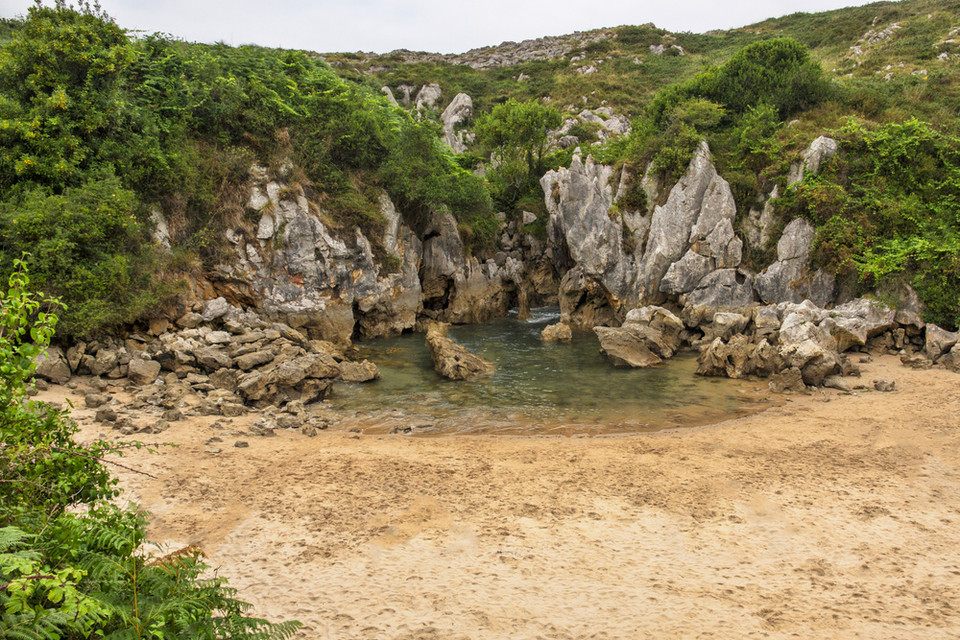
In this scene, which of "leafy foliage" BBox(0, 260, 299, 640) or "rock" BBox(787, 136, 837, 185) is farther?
"rock" BBox(787, 136, 837, 185)

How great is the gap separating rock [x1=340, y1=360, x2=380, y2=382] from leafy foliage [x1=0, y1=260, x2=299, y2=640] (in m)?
15.3

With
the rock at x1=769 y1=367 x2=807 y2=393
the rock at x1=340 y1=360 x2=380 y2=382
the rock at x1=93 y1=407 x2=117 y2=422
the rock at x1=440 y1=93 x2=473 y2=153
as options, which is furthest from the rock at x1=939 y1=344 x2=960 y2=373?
the rock at x1=440 y1=93 x2=473 y2=153

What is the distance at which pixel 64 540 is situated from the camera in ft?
10.7

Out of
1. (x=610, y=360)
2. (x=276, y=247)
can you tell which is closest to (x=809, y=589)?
(x=610, y=360)

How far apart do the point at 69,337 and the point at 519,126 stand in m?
33.1

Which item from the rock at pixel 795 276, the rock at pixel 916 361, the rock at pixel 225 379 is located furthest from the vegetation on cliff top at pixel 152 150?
the rock at pixel 916 361

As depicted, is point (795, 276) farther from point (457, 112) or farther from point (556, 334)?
point (457, 112)

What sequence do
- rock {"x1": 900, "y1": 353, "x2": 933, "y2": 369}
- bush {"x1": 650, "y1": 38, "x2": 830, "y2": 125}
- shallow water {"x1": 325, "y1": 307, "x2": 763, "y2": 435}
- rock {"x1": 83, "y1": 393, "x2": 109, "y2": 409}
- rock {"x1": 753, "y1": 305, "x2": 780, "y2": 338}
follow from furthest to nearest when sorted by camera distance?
bush {"x1": 650, "y1": 38, "x2": 830, "y2": 125}
rock {"x1": 753, "y1": 305, "x2": 780, "y2": 338}
rock {"x1": 900, "y1": 353, "x2": 933, "y2": 369}
shallow water {"x1": 325, "y1": 307, "x2": 763, "y2": 435}
rock {"x1": 83, "y1": 393, "x2": 109, "y2": 409}

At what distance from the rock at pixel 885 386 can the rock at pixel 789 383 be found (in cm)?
205

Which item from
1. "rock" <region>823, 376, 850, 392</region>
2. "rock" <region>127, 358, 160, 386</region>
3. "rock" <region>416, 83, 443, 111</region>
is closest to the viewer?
"rock" <region>127, 358, 160, 386</region>

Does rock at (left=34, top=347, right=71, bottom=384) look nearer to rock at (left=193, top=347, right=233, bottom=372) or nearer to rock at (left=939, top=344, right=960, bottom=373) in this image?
rock at (left=193, top=347, right=233, bottom=372)

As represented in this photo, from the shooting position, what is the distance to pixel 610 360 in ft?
73.8

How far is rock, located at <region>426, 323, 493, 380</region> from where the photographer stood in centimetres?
1991

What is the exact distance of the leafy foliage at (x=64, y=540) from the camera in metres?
2.93
